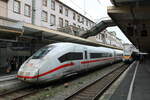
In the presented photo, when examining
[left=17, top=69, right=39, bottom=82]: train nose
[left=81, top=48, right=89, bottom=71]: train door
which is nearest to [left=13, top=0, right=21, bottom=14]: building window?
[left=81, top=48, right=89, bottom=71]: train door

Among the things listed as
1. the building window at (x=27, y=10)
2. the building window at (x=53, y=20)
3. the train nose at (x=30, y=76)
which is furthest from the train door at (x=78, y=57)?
the building window at (x=53, y=20)

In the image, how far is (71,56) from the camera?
11531mm

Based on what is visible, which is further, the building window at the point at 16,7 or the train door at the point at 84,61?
the building window at the point at 16,7

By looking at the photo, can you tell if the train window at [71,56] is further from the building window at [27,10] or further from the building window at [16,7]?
the building window at [27,10]

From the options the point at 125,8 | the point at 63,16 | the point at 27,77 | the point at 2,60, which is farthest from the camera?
the point at 63,16

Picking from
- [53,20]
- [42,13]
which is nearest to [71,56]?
[42,13]

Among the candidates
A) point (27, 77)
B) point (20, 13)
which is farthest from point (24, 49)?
point (20, 13)

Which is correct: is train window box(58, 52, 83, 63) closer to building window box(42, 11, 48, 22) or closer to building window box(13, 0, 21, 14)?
building window box(13, 0, 21, 14)

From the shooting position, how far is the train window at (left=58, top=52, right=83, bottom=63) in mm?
10520

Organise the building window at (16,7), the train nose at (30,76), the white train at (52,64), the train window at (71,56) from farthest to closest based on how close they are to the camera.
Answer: the building window at (16,7) < the train window at (71,56) < the white train at (52,64) < the train nose at (30,76)

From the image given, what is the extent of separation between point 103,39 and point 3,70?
42.7 metres

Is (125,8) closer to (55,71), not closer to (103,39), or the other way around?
Result: (55,71)

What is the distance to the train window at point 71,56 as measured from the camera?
10520mm

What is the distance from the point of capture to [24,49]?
1497cm
